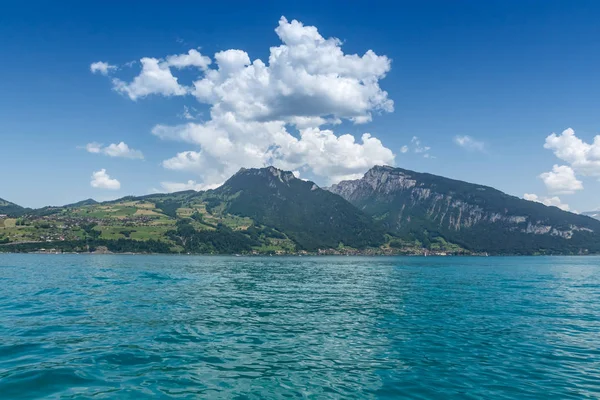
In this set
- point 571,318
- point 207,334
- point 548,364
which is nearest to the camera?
point 548,364

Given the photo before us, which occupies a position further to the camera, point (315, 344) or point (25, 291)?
point (25, 291)

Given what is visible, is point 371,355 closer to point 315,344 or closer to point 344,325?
point 315,344

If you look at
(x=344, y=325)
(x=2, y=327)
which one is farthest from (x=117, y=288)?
(x=344, y=325)

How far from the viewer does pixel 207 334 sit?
29.6 meters

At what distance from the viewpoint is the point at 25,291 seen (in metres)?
54.5

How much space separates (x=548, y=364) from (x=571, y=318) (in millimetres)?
21036

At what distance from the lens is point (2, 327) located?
30312 mm

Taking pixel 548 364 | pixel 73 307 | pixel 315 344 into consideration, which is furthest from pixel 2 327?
pixel 548 364

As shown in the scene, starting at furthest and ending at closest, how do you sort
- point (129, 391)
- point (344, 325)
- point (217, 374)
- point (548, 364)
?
point (344, 325), point (548, 364), point (217, 374), point (129, 391)

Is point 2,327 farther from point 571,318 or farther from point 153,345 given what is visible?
point 571,318

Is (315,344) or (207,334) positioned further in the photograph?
(207,334)

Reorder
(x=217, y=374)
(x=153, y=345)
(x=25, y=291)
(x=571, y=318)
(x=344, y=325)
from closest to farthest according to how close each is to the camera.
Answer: (x=217, y=374) < (x=153, y=345) < (x=344, y=325) < (x=571, y=318) < (x=25, y=291)

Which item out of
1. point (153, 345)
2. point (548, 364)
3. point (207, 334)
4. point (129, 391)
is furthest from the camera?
point (207, 334)

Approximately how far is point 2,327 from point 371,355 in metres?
28.8
